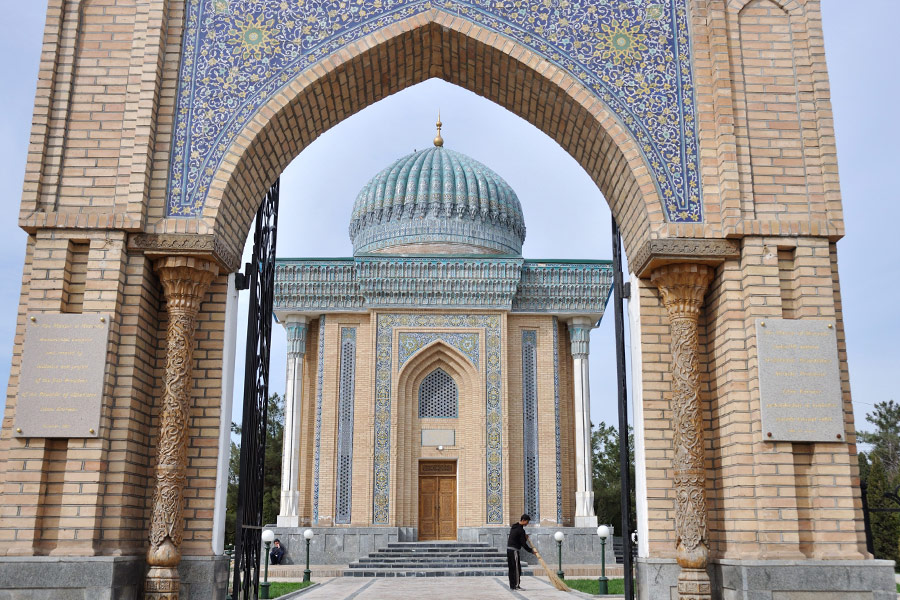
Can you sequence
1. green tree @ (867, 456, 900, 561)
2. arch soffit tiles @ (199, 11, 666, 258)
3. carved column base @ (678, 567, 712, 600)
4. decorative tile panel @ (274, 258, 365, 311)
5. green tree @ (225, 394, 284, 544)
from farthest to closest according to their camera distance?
green tree @ (225, 394, 284, 544), decorative tile panel @ (274, 258, 365, 311), green tree @ (867, 456, 900, 561), arch soffit tiles @ (199, 11, 666, 258), carved column base @ (678, 567, 712, 600)

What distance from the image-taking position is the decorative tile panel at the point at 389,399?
15.8 meters

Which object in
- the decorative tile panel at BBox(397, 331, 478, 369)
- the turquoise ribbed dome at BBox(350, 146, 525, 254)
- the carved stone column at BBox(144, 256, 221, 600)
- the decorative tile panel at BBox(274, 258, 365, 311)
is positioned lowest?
the carved stone column at BBox(144, 256, 221, 600)

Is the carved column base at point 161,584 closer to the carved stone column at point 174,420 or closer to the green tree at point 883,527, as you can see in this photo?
the carved stone column at point 174,420

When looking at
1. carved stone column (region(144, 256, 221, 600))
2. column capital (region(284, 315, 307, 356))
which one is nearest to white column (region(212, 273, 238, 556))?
carved stone column (region(144, 256, 221, 600))

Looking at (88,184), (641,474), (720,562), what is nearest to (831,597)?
(720,562)

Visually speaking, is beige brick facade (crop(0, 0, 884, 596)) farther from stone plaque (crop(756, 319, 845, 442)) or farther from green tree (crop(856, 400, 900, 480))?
green tree (crop(856, 400, 900, 480))

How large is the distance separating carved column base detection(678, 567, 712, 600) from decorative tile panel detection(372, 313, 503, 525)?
10712mm

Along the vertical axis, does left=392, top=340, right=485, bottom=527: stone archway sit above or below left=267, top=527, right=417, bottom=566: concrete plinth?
above

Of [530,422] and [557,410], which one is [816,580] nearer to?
[530,422]

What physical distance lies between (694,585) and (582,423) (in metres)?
11.6

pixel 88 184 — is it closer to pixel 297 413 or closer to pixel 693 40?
pixel 693 40

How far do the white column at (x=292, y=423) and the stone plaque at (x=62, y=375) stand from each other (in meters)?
11.1

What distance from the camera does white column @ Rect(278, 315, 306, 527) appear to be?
52.1ft

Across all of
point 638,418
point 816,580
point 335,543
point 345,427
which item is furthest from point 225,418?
point 345,427
